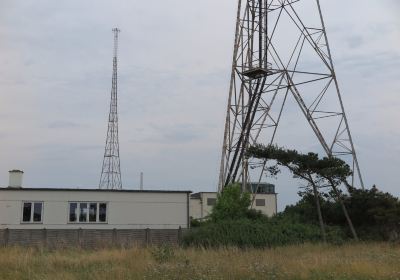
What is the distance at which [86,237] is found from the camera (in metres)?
26.7

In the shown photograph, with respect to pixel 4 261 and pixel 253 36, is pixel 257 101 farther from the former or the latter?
pixel 4 261

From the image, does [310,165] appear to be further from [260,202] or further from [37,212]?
[260,202]

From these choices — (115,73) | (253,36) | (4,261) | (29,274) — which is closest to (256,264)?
(29,274)

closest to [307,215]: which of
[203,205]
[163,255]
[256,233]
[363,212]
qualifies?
[363,212]

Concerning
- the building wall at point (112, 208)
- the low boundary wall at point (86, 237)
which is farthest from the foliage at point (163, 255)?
the building wall at point (112, 208)

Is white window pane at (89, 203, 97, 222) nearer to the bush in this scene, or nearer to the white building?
the bush

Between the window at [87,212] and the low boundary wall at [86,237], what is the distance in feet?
19.0

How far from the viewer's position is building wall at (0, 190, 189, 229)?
32.1m

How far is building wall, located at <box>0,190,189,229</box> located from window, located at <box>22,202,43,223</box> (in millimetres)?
243

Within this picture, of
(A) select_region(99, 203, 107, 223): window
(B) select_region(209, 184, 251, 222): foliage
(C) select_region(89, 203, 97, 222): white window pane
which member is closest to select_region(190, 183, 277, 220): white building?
(A) select_region(99, 203, 107, 223): window

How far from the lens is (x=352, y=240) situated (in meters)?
27.7

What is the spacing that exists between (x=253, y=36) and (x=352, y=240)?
1435 centimetres

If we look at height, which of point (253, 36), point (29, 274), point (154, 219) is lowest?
point (29, 274)

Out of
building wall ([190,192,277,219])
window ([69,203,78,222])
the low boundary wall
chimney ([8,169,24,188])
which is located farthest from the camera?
building wall ([190,192,277,219])
